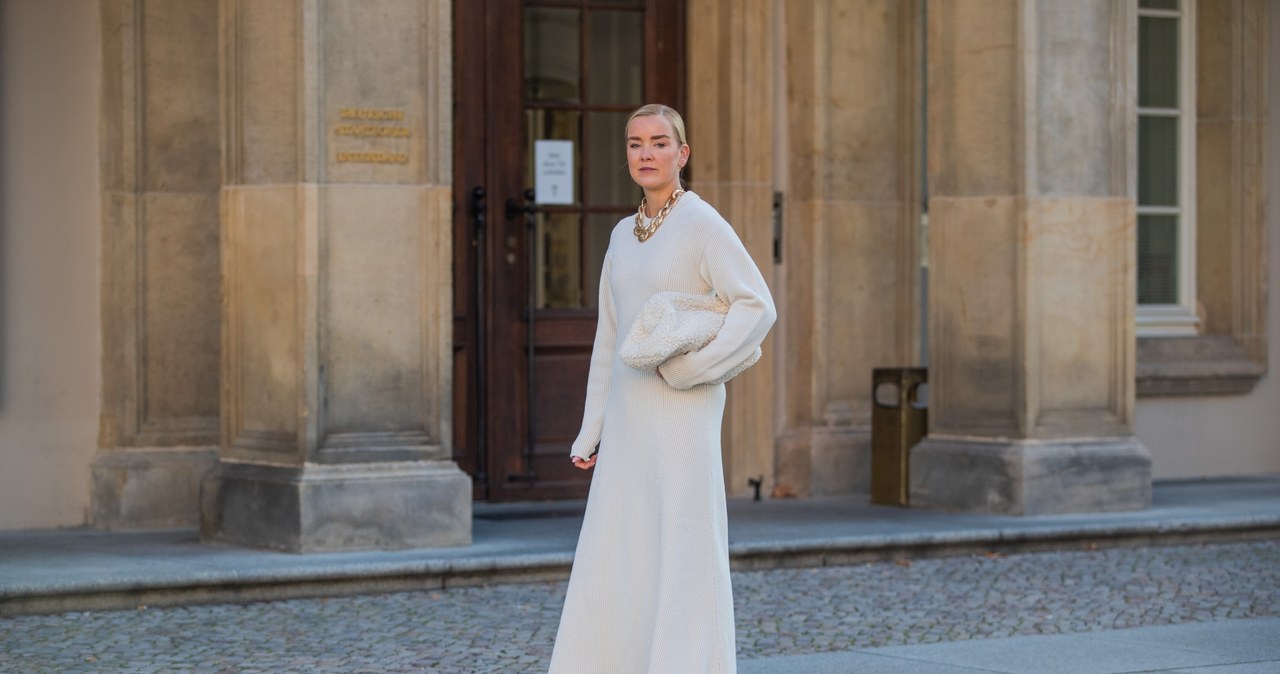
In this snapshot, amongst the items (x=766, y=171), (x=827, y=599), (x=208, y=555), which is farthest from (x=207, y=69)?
(x=827, y=599)

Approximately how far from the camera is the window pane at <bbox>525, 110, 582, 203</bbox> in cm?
1225

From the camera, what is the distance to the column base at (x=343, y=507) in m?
9.72

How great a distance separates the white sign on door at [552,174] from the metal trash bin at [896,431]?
2.15m

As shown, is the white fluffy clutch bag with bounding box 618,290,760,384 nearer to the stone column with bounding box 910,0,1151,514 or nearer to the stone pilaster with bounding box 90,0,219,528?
the stone pilaster with bounding box 90,0,219,528

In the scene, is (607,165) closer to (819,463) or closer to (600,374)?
(819,463)

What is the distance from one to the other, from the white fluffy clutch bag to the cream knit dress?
0.04 m

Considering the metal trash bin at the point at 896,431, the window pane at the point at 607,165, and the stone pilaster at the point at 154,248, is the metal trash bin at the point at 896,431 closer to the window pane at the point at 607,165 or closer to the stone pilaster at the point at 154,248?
the window pane at the point at 607,165

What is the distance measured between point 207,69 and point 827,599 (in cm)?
440

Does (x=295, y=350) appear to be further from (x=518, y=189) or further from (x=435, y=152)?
(x=518, y=189)

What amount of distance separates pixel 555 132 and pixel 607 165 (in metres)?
0.38

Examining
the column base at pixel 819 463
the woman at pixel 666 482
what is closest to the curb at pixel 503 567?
the column base at pixel 819 463

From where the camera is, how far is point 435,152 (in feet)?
33.0

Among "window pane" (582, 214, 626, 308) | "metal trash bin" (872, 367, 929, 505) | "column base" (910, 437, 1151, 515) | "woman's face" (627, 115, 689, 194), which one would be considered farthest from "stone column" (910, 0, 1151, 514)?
"woman's face" (627, 115, 689, 194)

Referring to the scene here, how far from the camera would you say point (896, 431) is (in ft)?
39.8
